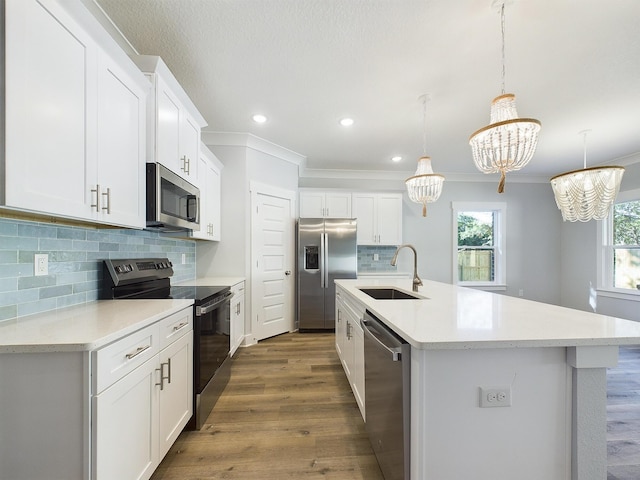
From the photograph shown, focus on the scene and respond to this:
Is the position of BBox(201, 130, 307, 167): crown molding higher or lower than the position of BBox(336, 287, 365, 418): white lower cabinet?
higher

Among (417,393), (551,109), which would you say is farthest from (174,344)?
(551,109)

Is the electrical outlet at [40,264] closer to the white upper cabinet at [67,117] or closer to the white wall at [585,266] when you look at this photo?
the white upper cabinet at [67,117]

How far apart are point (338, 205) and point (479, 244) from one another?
2998 millimetres

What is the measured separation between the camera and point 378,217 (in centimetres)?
473

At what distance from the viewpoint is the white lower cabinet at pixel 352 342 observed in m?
1.90

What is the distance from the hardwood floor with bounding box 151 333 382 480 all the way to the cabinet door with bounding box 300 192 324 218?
8.00 feet

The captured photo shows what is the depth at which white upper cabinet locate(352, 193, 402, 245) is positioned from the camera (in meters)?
4.69

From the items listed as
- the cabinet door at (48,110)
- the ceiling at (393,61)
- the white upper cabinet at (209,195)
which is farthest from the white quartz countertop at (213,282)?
the ceiling at (393,61)

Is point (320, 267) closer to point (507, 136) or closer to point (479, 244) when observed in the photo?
point (507, 136)

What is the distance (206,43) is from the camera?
1.96m

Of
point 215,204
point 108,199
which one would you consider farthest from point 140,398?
point 215,204

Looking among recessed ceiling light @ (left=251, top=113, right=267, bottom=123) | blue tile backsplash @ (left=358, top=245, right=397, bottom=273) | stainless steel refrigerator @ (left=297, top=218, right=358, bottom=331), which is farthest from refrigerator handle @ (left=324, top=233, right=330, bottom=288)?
recessed ceiling light @ (left=251, top=113, right=267, bottom=123)

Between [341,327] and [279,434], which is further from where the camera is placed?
[341,327]

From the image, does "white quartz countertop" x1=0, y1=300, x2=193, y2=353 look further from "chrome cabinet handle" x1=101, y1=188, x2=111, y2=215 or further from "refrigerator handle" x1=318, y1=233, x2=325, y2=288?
"refrigerator handle" x1=318, y1=233, x2=325, y2=288
